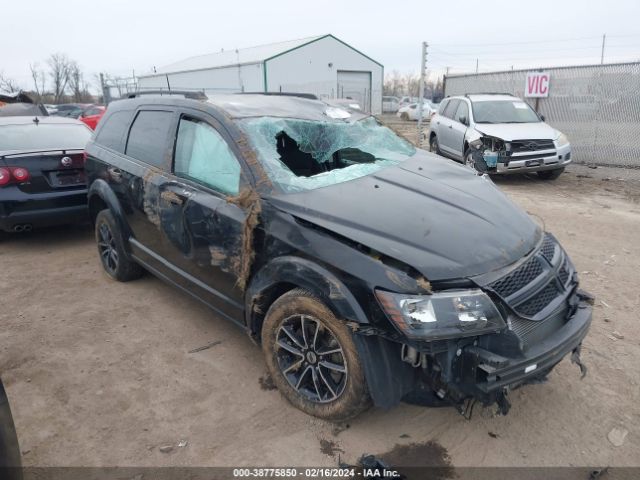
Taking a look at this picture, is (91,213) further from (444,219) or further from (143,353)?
(444,219)

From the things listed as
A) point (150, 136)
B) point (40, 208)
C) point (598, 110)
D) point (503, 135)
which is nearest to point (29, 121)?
point (40, 208)

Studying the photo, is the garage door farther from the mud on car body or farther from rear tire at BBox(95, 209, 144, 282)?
the mud on car body

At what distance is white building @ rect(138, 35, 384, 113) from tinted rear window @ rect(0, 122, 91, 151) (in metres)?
22.5

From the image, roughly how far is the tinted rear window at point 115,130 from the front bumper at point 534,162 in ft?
22.5

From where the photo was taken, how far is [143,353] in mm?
3492

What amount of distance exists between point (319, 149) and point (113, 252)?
8.03ft

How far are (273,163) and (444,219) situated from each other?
110 cm

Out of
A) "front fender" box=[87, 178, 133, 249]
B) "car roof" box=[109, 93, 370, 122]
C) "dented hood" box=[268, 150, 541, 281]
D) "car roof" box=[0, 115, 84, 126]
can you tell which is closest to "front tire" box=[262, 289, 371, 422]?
"dented hood" box=[268, 150, 541, 281]

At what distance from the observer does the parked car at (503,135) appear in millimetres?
8820

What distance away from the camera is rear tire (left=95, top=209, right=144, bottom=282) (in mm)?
4404

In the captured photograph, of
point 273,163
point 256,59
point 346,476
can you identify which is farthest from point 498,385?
point 256,59

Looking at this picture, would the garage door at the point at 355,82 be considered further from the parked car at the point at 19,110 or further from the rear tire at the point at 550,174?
the rear tire at the point at 550,174

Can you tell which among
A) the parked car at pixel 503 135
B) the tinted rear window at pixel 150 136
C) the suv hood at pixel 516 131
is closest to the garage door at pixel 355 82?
the parked car at pixel 503 135

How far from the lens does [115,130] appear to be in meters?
4.46
